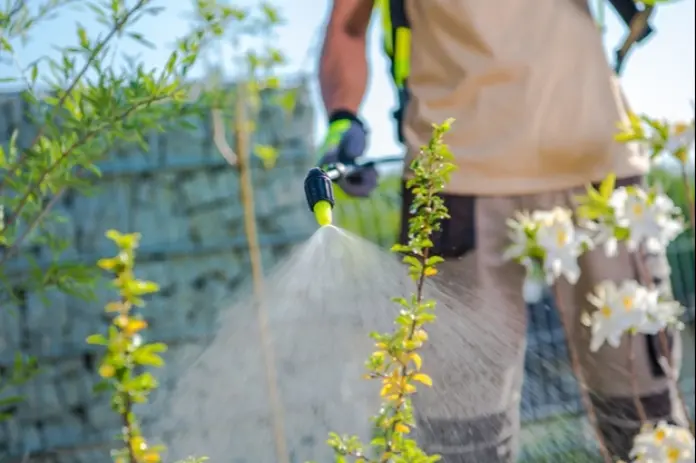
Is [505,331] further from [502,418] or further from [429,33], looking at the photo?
[429,33]

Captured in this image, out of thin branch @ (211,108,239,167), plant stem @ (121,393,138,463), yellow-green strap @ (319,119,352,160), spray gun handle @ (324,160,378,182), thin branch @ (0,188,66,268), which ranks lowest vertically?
plant stem @ (121,393,138,463)

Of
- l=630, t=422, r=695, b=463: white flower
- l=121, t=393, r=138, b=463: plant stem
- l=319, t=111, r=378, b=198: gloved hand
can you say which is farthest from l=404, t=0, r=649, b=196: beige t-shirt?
l=121, t=393, r=138, b=463: plant stem

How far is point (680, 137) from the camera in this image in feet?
4.45

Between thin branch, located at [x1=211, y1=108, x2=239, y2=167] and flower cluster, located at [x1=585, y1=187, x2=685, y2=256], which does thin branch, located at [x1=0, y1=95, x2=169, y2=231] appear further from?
thin branch, located at [x1=211, y1=108, x2=239, y2=167]

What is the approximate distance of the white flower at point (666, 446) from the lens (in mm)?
1298

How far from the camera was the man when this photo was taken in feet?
4.39

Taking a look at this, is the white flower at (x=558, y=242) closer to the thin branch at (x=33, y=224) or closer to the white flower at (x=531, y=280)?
the white flower at (x=531, y=280)

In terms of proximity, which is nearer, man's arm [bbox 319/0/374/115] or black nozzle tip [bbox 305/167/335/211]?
black nozzle tip [bbox 305/167/335/211]

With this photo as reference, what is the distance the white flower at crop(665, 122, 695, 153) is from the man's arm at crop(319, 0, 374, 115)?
20.0 inches

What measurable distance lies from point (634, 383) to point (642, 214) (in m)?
0.27

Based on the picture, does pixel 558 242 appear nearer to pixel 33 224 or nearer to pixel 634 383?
pixel 634 383

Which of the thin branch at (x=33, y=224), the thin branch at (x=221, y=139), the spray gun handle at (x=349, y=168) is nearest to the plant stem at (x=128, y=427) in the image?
the spray gun handle at (x=349, y=168)

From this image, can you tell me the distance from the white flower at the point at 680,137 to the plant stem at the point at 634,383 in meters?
0.29

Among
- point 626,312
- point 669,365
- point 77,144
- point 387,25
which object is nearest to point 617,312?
point 626,312
